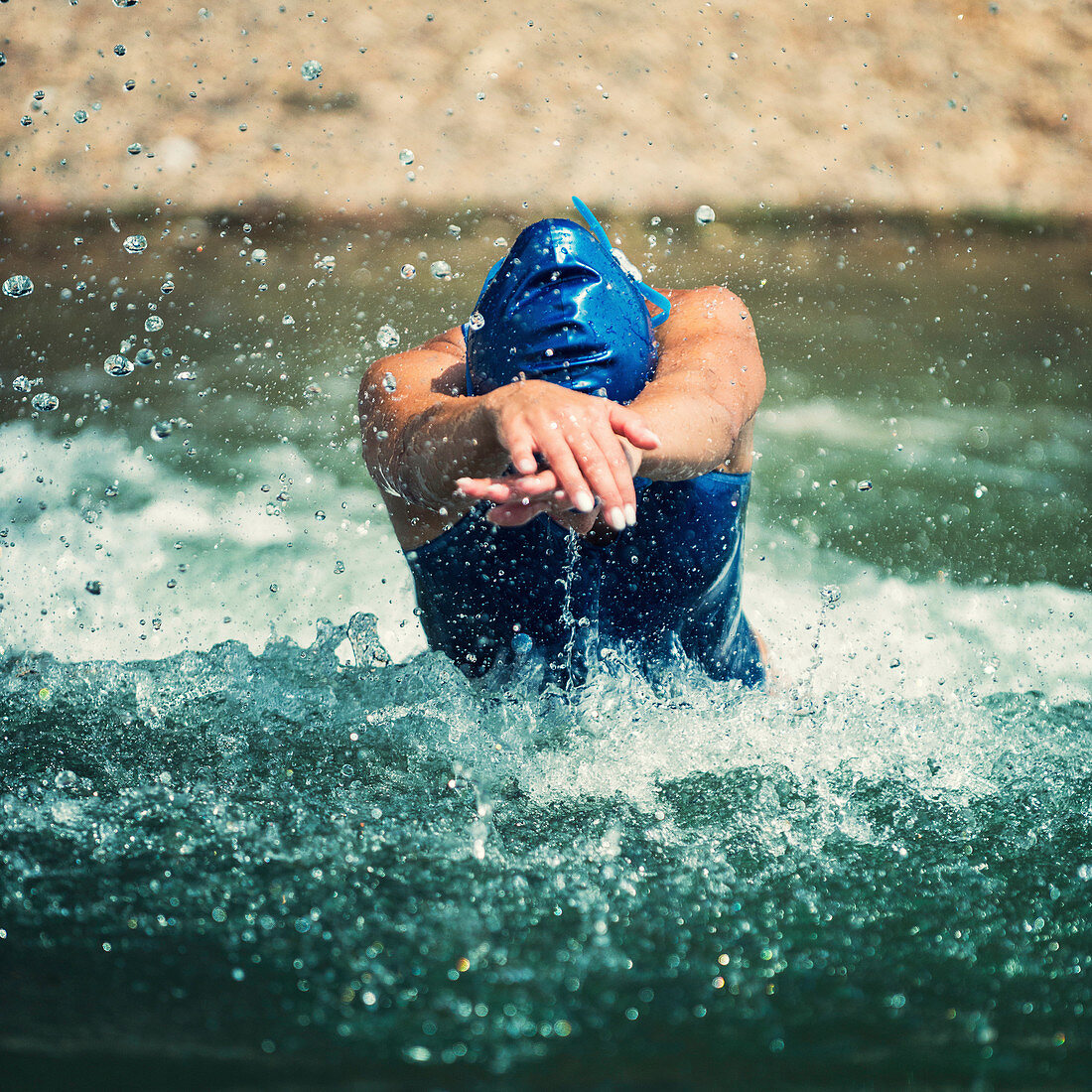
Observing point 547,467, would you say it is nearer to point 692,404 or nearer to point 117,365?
point 692,404

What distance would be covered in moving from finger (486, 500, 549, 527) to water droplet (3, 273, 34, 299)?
3585 mm

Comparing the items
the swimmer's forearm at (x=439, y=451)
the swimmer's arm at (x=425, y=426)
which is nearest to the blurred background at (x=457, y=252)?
the swimmer's arm at (x=425, y=426)

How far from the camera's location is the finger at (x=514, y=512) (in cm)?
117

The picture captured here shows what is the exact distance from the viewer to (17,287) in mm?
4168

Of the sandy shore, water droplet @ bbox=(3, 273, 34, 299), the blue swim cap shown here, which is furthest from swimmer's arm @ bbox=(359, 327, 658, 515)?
the sandy shore

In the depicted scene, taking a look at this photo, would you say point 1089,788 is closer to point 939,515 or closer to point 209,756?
point 209,756

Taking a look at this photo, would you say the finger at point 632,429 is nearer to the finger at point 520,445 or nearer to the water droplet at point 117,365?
the finger at point 520,445

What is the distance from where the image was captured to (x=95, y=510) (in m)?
3.10

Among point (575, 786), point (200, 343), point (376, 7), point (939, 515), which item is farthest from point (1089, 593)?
point (376, 7)

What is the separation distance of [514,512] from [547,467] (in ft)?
0.36

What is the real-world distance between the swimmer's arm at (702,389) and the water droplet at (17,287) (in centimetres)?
324

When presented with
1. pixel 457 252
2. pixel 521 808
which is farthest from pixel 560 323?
pixel 457 252

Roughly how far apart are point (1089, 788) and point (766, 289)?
3273mm

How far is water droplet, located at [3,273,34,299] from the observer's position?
4125 mm
